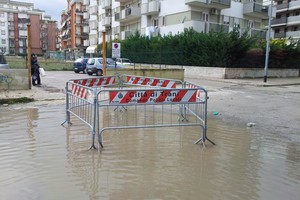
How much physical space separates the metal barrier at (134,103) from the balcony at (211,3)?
→ 2402cm

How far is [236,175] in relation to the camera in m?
4.60

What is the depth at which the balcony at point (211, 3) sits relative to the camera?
32606 millimetres

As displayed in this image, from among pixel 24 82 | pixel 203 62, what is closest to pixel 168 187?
pixel 24 82

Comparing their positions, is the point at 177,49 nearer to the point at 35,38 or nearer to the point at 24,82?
the point at 24,82

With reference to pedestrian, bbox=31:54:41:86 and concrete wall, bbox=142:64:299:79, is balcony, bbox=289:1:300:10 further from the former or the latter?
pedestrian, bbox=31:54:41:86

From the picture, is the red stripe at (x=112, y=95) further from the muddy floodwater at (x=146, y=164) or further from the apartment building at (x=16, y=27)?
the apartment building at (x=16, y=27)

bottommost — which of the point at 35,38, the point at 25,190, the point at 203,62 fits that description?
the point at 25,190

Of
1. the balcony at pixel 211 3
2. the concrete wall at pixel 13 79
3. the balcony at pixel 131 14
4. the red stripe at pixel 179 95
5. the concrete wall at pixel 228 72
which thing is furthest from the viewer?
the balcony at pixel 131 14

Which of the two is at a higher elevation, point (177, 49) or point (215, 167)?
point (177, 49)

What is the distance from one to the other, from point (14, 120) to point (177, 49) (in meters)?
23.6

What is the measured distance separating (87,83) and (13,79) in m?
6.28

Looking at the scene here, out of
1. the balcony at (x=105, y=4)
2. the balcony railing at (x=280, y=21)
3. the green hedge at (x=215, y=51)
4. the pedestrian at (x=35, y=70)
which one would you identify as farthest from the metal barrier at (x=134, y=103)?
the balcony railing at (x=280, y=21)

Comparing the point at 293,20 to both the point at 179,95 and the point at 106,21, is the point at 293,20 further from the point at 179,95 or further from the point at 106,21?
the point at 179,95

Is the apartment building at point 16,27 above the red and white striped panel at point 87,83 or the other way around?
above
